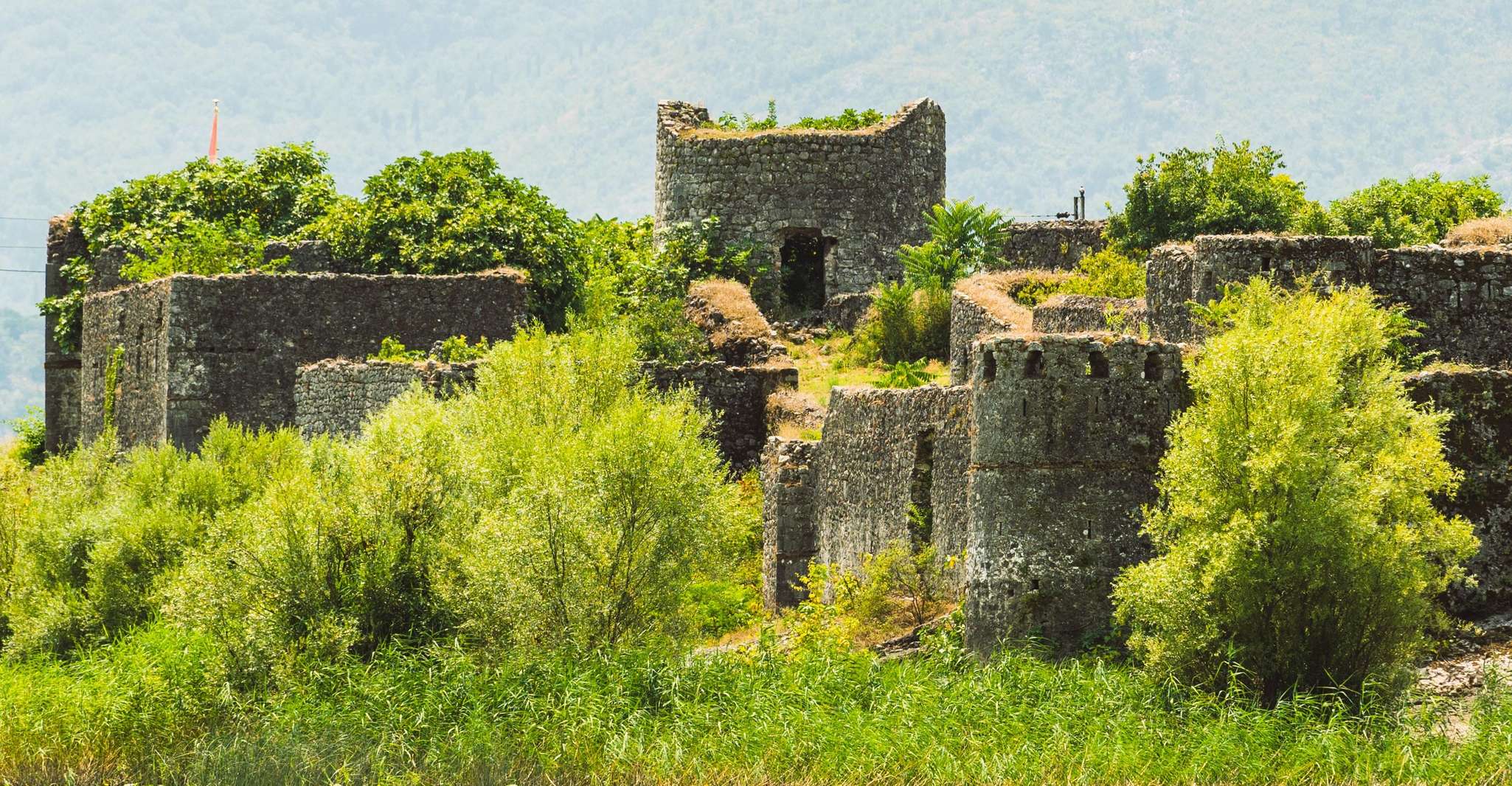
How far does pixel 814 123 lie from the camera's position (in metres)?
41.7

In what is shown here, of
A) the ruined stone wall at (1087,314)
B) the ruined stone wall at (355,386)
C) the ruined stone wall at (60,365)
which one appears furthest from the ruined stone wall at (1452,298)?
the ruined stone wall at (60,365)

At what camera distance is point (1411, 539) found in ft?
69.1

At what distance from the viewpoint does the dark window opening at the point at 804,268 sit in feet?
132

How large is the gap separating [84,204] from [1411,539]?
2933 centimetres

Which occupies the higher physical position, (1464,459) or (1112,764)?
(1464,459)

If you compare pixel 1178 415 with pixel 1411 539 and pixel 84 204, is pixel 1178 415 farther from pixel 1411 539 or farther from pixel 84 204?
pixel 84 204

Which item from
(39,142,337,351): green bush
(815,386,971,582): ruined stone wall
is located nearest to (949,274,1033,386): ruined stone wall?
(815,386,971,582): ruined stone wall

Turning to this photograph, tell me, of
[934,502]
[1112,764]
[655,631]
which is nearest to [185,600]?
[655,631]

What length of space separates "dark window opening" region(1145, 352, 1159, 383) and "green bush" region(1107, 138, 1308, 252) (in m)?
10.5

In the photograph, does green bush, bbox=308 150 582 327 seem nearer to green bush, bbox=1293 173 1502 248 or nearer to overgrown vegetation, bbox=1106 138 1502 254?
overgrown vegetation, bbox=1106 138 1502 254

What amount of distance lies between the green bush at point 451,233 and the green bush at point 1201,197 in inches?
346

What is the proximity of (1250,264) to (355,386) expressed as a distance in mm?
13179

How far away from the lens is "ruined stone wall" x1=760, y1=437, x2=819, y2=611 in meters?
29.1

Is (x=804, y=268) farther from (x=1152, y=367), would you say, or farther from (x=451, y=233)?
(x=1152, y=367)
